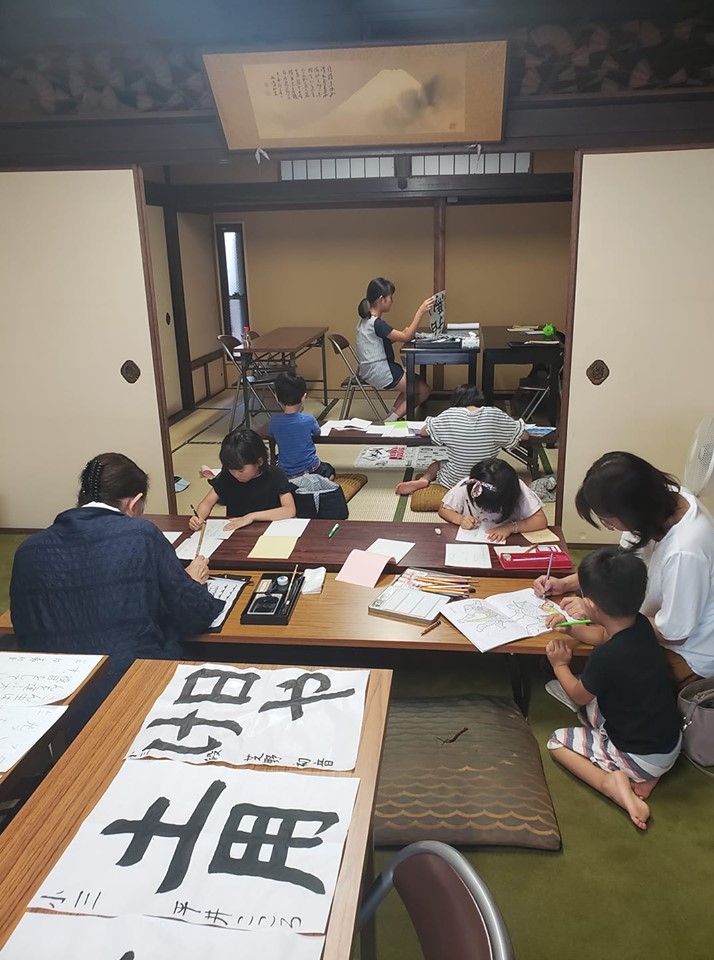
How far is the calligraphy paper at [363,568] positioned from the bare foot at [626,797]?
0.99 m

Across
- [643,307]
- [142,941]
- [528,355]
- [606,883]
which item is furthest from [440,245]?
[142,941]

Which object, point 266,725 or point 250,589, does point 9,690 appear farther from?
point 250,589

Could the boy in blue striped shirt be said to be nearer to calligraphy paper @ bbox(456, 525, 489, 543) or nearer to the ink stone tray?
calligraphy paper @ bbox(456, 525, 489, 543)

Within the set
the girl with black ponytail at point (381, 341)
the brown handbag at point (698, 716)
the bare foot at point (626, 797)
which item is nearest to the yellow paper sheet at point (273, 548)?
the bare foot at point (626, 797)

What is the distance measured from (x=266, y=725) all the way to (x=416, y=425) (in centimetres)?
358

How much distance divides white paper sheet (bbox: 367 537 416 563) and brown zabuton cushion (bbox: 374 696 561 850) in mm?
566

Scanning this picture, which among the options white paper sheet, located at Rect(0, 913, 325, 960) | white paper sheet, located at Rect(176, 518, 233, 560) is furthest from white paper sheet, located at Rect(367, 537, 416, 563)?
white paper sheet, located at Rect(0, 913, 325, 960)

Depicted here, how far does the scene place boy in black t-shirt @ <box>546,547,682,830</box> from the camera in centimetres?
202

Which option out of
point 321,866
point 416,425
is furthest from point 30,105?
point 321,866

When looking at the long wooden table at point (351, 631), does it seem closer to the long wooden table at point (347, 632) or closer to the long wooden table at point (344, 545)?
the long wooden table at point (347, 632)

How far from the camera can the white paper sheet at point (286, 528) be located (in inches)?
118

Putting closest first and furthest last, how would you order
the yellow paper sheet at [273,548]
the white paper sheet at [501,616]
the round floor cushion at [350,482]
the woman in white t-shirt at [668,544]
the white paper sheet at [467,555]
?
the woman in white t-shirt at [668,544], the white paper sheet at [501,616], the white paper sheet at [467,555], the yellow paper sheet at [273,548], the round floor cushion at [350,482]

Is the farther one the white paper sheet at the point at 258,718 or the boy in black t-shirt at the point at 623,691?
the boy in black t-shirt at the point at 623,691

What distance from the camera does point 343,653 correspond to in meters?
2.79
